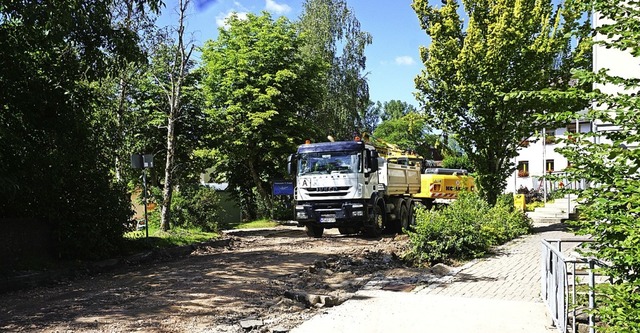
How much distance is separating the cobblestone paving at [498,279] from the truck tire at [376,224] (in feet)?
16.8

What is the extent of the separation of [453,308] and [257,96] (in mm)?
20678

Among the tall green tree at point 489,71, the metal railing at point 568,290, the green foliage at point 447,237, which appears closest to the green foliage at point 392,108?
the tall green tree at point 489,71

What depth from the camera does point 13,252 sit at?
11023mm

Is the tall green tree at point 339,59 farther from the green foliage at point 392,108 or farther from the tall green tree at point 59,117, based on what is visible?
the green foliage at point 392,108

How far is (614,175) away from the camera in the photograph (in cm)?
425

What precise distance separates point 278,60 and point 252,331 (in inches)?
880

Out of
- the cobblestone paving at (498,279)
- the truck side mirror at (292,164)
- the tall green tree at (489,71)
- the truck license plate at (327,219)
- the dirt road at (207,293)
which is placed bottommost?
the dirt road at (207,293)

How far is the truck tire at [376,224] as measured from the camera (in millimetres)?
17562

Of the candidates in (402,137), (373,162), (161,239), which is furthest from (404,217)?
(402,137)

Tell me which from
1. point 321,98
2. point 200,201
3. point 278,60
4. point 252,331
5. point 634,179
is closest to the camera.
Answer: point 634,179

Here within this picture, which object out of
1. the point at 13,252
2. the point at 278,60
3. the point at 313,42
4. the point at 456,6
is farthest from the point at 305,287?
the point at 313,42

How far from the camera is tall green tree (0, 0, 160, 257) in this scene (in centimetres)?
1030

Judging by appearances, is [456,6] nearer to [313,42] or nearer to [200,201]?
[200,201]

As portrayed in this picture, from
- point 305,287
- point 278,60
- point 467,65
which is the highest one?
point 278,60
